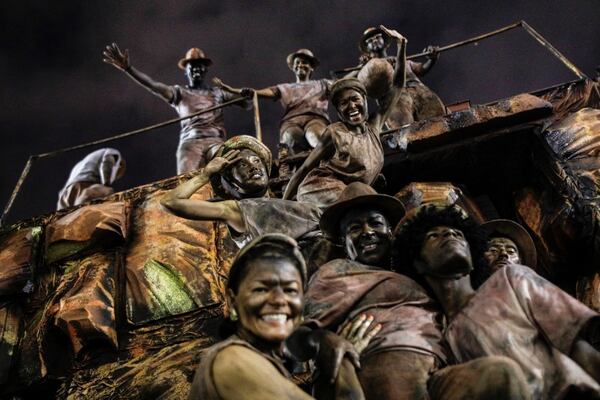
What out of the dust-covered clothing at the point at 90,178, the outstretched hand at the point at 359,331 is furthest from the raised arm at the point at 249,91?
the outstretched hand at the point at 359,331

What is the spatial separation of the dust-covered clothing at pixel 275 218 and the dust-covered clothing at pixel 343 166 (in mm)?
552

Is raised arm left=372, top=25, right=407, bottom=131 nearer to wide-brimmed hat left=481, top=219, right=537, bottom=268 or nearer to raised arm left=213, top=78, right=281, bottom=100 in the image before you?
wide-brimmed hat left=481, top=219, right=537, bottom=268

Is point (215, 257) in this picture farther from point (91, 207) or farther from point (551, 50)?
point (551, 50)

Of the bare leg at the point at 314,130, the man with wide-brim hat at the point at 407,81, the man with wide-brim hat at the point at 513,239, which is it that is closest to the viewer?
the man with wide-brim hat at the point at 513,239

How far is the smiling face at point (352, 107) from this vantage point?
23.8ft

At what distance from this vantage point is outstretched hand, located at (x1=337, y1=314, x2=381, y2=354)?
4.46 m

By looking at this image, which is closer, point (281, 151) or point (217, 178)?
point (217, 178)

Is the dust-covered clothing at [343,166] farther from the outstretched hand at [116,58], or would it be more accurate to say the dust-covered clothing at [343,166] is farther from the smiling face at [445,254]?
the outstretched hand at [116,58]

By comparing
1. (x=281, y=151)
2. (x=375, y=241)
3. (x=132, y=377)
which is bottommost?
(x=132, y=377)

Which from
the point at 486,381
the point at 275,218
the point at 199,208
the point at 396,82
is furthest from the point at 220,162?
the point at 486,381

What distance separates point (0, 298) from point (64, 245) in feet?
2.86

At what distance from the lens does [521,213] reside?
27.9ft

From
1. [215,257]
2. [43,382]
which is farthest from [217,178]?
[43,382]

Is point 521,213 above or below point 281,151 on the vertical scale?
below
